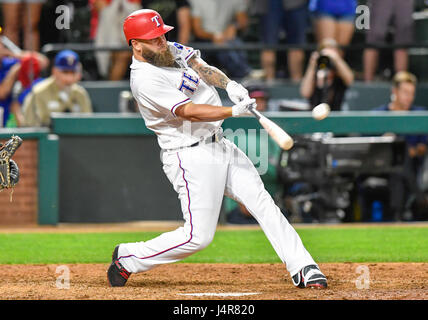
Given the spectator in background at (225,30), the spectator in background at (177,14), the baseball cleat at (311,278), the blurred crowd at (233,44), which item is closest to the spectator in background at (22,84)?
the blurred crowd at (233,44)

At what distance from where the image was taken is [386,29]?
384 inches

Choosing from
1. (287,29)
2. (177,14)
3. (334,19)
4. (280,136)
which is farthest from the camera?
(287,29)

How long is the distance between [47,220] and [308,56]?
12.3 ft

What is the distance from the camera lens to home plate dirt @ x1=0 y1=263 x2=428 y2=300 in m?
4.58

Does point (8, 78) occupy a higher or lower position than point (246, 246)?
higher

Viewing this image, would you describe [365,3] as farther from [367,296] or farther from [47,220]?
[367,296]

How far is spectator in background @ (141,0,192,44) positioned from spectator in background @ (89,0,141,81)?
31 cm

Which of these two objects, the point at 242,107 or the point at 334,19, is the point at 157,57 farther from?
the point at 334,19

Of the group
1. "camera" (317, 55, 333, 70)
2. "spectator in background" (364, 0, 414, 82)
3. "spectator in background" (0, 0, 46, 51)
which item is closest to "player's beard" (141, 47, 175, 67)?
"camera" (317, 55, 333, 70)

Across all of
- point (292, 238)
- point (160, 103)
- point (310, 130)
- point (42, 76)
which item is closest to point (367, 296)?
point (292, 238)

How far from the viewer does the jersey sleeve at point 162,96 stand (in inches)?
184

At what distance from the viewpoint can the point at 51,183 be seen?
8.66 meters

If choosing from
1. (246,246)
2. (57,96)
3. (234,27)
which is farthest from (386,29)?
(57,96)

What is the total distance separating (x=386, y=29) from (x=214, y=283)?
546 cm
